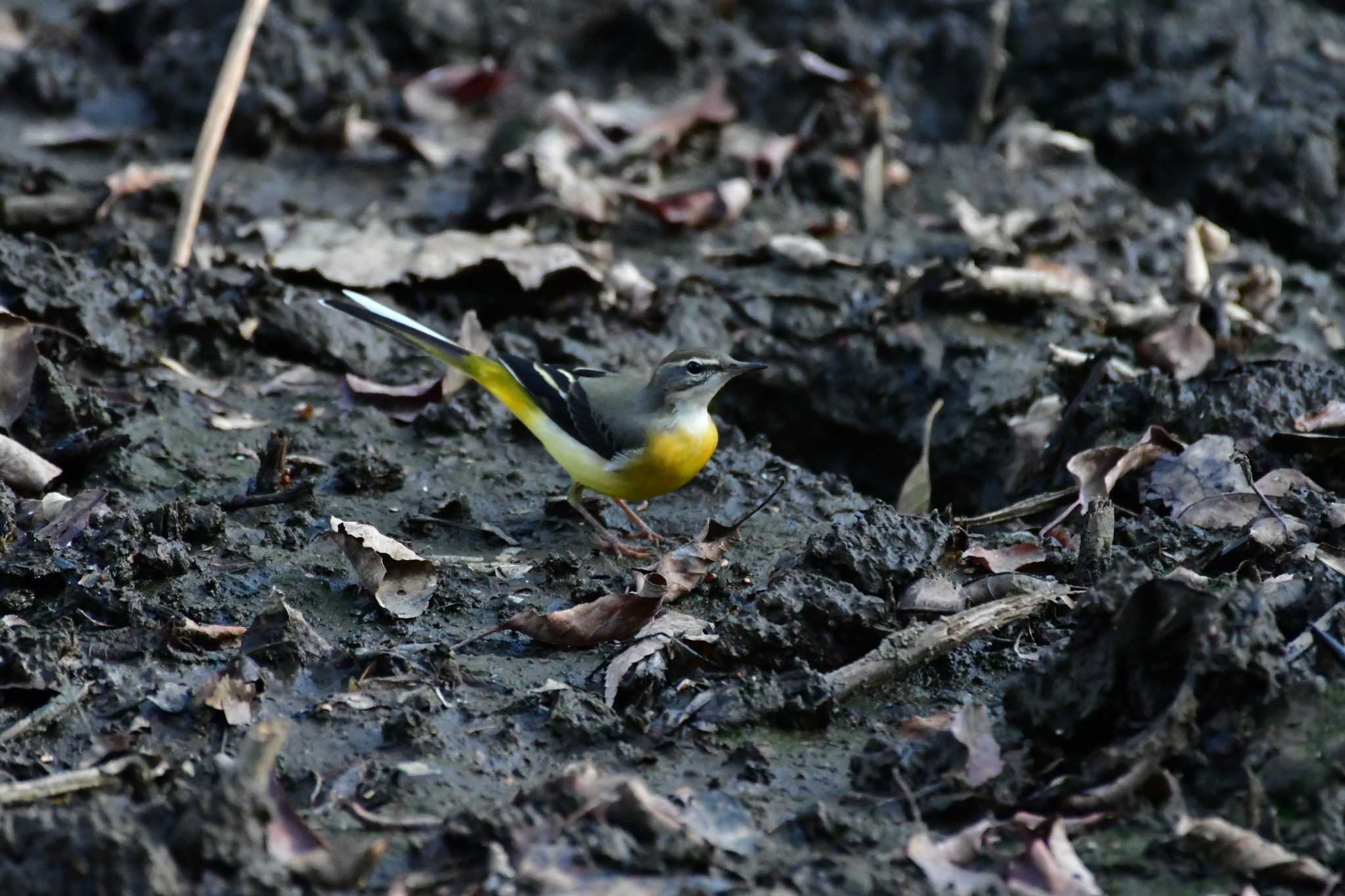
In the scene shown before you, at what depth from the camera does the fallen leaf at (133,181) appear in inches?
304

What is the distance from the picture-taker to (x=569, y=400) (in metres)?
6.05

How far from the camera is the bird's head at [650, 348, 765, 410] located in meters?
6.11

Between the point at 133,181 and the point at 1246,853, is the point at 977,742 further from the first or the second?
the point at 133,181

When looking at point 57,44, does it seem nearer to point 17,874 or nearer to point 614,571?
point 614,571

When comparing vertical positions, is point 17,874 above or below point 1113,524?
above

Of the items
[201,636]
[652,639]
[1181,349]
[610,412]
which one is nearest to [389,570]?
[201,636]

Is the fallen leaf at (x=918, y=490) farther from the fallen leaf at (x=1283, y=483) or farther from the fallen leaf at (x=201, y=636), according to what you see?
the fallen leaf at (x=201, y=636)

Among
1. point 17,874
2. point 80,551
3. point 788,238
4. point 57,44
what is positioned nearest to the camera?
point 17,874

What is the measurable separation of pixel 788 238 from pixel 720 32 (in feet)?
10.0

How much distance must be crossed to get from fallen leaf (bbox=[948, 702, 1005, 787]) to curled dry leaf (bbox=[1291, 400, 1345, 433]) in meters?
2.60

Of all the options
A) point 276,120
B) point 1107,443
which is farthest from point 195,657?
point 276,120

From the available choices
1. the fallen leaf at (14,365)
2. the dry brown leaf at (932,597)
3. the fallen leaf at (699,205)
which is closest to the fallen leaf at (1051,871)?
the dry brown leaf at (932,597)

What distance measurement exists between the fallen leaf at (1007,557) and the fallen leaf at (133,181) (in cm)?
498

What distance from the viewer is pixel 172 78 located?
9.12 metres
